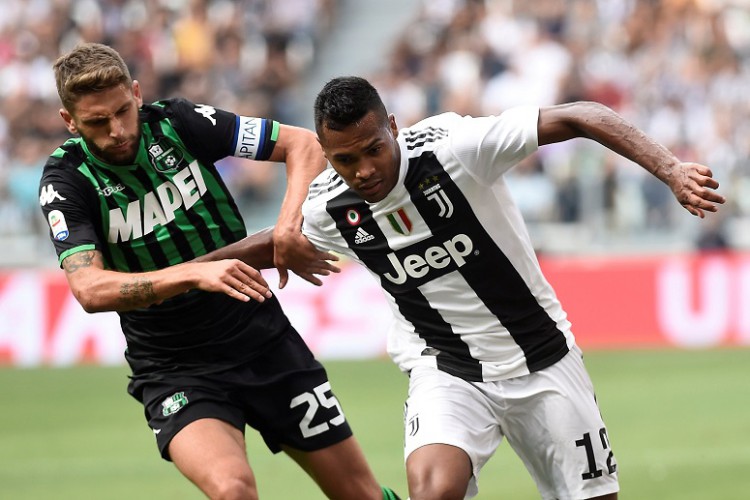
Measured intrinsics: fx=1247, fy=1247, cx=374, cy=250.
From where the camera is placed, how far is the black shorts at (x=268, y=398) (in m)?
6.08

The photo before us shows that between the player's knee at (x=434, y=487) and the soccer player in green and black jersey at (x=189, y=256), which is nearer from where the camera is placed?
the player's knee at (x=434, y=487)

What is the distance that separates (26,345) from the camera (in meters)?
16.7

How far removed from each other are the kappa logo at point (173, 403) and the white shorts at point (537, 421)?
3.59ft

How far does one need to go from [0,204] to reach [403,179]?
42.6ft

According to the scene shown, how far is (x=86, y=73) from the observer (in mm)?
5676

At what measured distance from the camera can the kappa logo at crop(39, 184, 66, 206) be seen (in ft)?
19.3

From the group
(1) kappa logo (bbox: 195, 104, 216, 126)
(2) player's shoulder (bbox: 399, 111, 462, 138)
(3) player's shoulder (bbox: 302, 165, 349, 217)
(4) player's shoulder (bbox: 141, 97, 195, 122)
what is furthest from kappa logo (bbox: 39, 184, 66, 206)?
(2) player's shoulder (bbox: 399, 111, 462, 138)

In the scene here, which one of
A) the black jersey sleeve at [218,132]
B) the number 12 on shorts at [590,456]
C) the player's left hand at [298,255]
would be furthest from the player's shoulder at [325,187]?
the number 12 on shorts at [590,456]

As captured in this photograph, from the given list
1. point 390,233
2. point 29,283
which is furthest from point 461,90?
point 390,233

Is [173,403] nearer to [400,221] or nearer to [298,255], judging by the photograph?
[298,255]

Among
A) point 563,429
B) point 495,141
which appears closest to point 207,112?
point 495,141

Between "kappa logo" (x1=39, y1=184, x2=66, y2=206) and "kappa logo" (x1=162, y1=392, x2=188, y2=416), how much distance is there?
109cm

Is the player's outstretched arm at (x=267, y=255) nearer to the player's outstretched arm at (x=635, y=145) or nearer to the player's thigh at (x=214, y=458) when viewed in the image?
the player's thigh at (x=214, y=458)

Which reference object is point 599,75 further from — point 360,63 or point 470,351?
point 470,351
